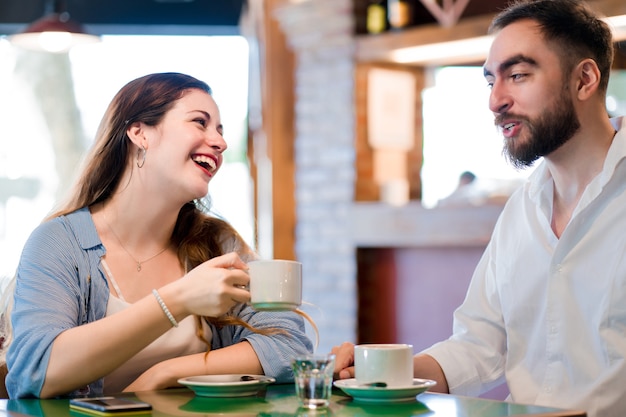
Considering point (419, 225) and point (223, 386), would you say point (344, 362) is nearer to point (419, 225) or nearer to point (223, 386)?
point (223, 386)

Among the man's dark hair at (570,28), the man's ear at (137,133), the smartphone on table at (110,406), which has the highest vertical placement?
the man's dark hair at (570,28)

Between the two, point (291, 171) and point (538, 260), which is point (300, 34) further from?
point (538, 260)

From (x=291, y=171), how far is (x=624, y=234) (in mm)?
3941

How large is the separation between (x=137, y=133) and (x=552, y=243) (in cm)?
103

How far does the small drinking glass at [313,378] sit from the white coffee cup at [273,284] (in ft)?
0.54

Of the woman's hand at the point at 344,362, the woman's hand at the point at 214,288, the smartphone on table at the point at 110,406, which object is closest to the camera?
the smartphone on table at the point at 110,406

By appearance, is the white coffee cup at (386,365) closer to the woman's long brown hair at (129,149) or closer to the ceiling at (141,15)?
the woman's long brown hair at (129,149)

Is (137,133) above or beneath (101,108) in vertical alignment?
beneath

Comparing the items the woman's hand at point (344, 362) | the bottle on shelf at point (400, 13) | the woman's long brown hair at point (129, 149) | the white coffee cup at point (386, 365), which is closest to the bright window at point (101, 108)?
the bottle on shelf at point (400, 13)

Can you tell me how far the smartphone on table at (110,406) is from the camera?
1.58 m

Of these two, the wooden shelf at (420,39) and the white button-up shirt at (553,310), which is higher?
the wooden shelf at (420,39)

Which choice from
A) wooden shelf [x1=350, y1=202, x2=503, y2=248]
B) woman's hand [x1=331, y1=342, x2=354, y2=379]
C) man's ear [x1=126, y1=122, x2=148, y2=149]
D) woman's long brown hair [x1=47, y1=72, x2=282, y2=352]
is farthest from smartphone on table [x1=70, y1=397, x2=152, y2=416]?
wooden shelf [x1=350, y1=202, x2=503, y2=248]

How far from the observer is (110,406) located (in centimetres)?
159

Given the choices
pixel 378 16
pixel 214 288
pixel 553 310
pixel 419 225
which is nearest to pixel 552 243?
pixel 553 310
